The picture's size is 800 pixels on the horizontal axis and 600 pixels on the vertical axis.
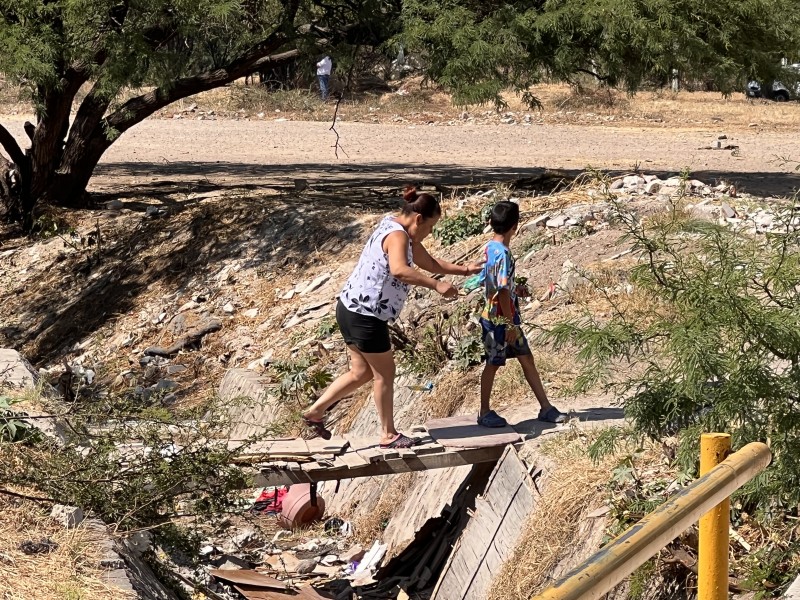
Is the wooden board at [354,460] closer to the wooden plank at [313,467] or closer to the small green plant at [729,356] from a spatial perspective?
the wooden plank at [313,467]

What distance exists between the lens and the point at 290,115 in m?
29.2

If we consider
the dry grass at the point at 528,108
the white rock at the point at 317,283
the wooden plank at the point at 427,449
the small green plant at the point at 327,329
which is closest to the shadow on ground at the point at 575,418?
the wooden plank at the point at 427,449

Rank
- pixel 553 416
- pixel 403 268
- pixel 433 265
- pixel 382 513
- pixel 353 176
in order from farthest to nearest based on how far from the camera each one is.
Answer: pixel 353 176
pixel 382 513
pixel 553 416
pixel 433 265
pixel 403 268

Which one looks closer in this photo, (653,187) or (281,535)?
(281,535)

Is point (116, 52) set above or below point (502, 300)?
above

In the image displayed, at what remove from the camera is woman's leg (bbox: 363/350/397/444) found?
6.68 meters

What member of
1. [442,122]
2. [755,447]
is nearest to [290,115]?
[442,122]

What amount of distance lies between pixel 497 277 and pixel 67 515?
2.64 metres

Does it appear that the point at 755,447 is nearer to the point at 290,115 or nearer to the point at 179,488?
the point at 179,488

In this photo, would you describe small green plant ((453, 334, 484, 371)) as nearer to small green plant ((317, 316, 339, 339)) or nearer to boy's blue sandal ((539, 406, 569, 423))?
boy's blue sandal ((539, 406, 569, 423))

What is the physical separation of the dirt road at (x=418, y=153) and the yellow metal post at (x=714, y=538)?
A: 11.9 metres

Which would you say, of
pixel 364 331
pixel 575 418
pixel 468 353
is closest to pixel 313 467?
pixel 364 331

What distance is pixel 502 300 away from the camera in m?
6.86

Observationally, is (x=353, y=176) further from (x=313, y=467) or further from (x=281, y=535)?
(x=313, y=467)
